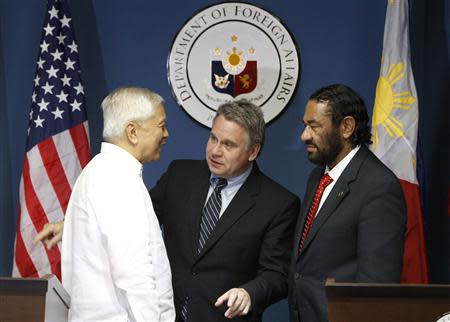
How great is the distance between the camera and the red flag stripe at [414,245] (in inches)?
171

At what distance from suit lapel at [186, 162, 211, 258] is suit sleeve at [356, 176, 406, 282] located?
2.60ft

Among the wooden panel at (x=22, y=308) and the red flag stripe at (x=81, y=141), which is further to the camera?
the red flag stripe at (x=81, y=141)

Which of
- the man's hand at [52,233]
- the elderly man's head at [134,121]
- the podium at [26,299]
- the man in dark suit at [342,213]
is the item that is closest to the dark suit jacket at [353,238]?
the man in dark suit at [342,213]

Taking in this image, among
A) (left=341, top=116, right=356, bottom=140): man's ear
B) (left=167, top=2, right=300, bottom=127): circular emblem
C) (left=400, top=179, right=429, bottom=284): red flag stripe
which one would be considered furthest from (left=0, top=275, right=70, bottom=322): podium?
(left=167, top=2, right=300, bottom=127): circular emblem

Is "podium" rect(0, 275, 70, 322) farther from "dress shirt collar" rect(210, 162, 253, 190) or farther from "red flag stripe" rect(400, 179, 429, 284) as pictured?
"red flag stripe" rect(400, 179, 429, 284)

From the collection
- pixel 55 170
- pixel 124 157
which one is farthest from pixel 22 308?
pixel 55 170

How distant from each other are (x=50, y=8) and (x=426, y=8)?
2212mm

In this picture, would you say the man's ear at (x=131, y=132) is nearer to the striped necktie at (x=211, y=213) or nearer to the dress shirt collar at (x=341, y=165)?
the striped necktie at (x=211, y=213)

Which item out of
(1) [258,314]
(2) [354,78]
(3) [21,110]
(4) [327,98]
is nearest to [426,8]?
(2) [354,78]

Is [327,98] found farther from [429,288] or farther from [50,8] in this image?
[50,8]

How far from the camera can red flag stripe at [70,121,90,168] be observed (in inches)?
188

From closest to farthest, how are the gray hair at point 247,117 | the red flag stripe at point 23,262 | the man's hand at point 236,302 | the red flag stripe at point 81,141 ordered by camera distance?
the man's hand at point 236,302 → the gray hair at point 247,117 → the red flag stripe at point 23,262 → the red flag stripe at point 81,141

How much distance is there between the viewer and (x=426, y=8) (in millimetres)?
4855

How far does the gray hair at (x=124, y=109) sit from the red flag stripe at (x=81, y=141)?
1.56 m
